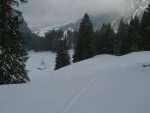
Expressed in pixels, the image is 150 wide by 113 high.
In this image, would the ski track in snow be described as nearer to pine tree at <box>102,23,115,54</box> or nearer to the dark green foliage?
the dark green foliage

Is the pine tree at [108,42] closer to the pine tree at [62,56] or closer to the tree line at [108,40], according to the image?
the tree line at [108,40]

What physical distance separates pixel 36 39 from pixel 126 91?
161 meters

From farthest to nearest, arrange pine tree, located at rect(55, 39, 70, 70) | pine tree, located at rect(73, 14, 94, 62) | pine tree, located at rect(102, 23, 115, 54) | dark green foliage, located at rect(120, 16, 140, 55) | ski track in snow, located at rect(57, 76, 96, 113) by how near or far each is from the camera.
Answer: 1. pine tree, located at rect(102, 23, 115, 54)
2. dark green foliage, located at rect(120, 16, 140, 55)
3. pine tree, located at rect(55, 39, 70, 70)
4. pine tree, located at rect(73, 14, 94, 62)
5. ski track in snow, located at rect(57, 76, 96, 113)

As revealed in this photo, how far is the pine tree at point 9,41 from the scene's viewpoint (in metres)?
18.3

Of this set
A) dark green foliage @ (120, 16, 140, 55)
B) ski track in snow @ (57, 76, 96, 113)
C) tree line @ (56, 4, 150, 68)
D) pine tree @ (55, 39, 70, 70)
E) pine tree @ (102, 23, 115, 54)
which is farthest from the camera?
pine tree @ (102, 23, 115, 54)

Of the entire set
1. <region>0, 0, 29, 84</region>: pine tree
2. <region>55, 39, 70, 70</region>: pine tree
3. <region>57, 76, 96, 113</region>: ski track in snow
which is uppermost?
<region>0, 0, 29, 84</region>: pine tree

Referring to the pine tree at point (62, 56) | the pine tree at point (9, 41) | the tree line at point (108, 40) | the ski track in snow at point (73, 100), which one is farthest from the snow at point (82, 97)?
the pine tree at point (62, 56)

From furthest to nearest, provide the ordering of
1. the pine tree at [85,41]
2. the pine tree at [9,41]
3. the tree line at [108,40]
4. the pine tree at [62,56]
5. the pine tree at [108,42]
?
1. the pine tree at [108,42]
2. the pine tree at [62,56]
3. the pine tree at [85,41]
4. the tree line at [108,40]
5. the pine tree at [9,41]

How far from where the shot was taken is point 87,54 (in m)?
51.8

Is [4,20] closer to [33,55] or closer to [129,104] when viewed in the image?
[129,104]

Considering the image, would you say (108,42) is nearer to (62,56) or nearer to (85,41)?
(85,41)

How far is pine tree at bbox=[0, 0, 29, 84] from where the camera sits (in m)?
18.3

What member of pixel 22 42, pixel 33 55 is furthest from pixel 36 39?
pixel 22 42

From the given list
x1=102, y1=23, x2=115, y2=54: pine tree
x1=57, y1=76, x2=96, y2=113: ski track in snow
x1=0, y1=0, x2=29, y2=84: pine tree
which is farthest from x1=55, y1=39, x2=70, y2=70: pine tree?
x1=57, y1=76, x2=96, y2=113: ski track in snow
